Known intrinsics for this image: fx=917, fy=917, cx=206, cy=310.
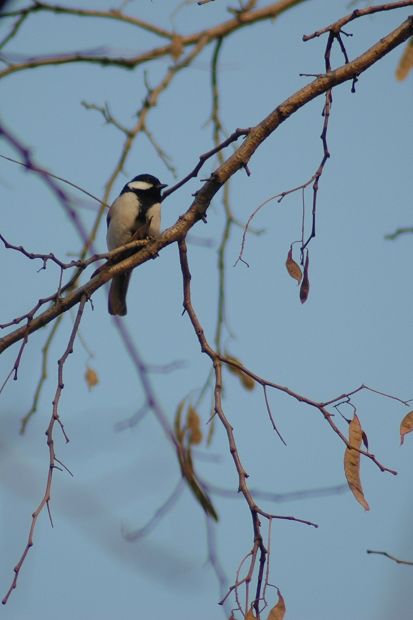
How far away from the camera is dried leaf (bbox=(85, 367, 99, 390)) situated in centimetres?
409

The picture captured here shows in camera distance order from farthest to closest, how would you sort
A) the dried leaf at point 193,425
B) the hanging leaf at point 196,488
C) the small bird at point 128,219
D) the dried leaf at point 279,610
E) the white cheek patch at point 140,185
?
1. the white cheek patch at point 140,185
2. the small bird at point 128,219
3. the dried leaf at point 193,425
4. the hanging leaf at point 196,488
5. the dried leaf at point 279,610

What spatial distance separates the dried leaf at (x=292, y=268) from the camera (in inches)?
115

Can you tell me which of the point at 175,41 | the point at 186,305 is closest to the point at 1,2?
the point at 186,305

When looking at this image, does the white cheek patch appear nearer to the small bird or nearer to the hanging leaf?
the small bird

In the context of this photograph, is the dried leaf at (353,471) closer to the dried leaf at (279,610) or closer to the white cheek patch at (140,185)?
the dried leaf at (279,610)

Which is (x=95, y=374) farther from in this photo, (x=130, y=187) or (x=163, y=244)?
(x=130, y=187)

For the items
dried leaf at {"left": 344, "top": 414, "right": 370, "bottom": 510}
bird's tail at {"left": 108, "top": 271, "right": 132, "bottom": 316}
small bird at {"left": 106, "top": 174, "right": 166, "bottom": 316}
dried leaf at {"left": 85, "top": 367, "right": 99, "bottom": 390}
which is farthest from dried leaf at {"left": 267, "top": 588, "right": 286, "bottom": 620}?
bird's tail at {"left": 108, "top": 271, "right": 132, "bottom": 316}

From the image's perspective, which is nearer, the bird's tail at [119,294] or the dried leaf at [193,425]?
the dried leaf at [193,425]

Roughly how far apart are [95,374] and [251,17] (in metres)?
1.95

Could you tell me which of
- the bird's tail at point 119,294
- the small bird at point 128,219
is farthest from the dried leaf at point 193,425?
the bird's tail at point 119,294

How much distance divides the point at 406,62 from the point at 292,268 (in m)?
1.21

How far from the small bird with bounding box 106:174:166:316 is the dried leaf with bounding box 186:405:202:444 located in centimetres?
195

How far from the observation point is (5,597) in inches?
79.8

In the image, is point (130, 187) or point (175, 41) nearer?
point (175, 41)
